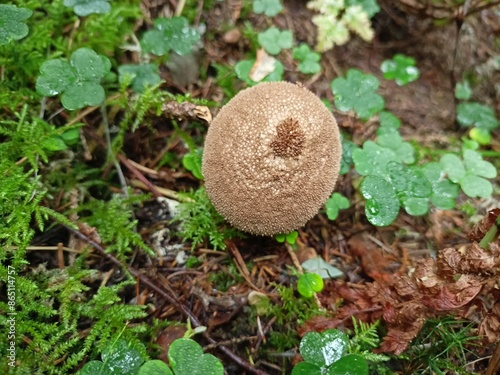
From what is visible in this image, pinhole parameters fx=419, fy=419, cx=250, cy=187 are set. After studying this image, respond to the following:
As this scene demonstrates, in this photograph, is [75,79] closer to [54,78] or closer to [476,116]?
[54,78]

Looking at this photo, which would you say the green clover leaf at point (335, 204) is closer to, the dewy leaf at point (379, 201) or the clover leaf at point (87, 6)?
the dewy leaf at point (379, 201)

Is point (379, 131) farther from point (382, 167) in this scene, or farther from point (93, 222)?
point (93, 222)

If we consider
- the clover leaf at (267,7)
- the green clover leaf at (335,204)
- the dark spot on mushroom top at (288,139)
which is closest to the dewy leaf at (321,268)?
the green clover leaf at (335,204)

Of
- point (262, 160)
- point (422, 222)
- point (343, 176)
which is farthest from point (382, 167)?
point (262, 160)

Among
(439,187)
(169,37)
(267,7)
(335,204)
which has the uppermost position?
(267,7)

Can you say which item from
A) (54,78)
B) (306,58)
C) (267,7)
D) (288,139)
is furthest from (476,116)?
(54,78)

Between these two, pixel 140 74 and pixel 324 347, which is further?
pixel 140 74

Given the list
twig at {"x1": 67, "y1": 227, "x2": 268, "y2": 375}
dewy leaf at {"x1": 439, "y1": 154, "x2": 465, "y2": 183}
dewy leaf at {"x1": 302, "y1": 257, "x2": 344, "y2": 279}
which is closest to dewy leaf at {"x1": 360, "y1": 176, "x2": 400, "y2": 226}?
dewy leaf at {"x1": 302, "y1": 257, "x2": 344, "y2": 279}
